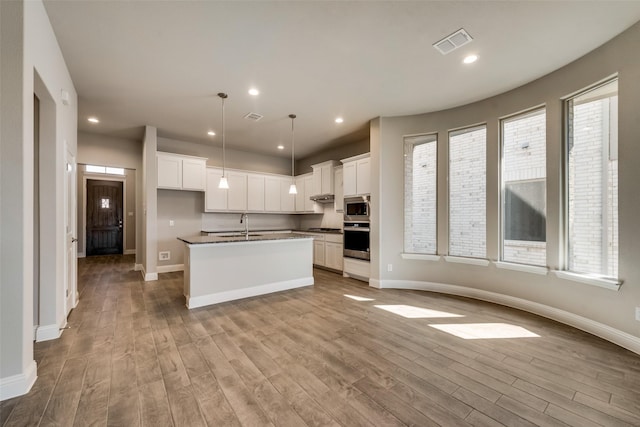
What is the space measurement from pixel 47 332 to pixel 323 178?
16.7 feet

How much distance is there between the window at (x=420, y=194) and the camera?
445 centimetres

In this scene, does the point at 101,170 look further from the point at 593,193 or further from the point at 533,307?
the point at 593,193

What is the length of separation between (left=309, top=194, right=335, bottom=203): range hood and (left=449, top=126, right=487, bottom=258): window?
108 inches

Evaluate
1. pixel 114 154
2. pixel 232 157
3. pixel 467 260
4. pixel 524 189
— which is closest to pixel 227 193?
pixel 232 157

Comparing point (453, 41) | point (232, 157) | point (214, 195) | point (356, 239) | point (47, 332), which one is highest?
point (453, 41)

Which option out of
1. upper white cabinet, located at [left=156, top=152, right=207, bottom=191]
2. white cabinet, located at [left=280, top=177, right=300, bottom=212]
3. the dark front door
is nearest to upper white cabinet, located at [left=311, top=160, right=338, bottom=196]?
white cabinet, located at [left=280, top=177, right=300, bottom=212]

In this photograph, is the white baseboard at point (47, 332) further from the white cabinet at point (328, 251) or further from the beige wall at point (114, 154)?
the white cabinet at point (328, 251)

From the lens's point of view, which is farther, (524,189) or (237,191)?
(237,191)

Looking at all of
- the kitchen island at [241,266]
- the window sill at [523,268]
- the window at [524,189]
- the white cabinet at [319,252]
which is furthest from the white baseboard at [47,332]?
the window at [524,189]

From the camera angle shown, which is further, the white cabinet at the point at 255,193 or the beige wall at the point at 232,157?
the white cabinet at the point at 255,193

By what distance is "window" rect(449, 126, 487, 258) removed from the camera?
3.96 m

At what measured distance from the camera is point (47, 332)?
8.46 feet

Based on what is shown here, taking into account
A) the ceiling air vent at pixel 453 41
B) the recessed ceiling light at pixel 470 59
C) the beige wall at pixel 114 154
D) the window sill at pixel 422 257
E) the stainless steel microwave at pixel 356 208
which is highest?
the recessed ceiling light at pixel 470 59

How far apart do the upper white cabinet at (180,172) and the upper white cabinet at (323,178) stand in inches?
102
